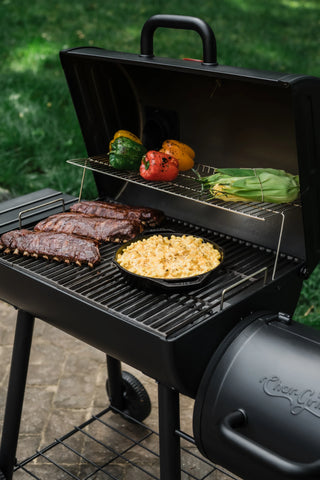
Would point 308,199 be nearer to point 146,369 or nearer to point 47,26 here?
point 146,369

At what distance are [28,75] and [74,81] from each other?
4300 mm

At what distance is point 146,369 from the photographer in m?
2.09

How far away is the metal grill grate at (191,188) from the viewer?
95.0 inches

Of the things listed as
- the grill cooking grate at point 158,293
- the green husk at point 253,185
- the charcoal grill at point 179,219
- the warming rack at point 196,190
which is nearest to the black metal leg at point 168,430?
the charcoal grill at point 179,219

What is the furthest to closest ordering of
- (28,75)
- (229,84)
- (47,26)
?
(47,26) → (28,75) → (229,84)

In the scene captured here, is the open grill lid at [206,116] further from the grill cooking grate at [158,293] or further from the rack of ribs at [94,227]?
the rack of ribs at [94,227]

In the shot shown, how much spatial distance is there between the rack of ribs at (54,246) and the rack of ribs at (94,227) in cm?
9

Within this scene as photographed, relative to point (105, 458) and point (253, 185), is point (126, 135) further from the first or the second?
point (105, 458)

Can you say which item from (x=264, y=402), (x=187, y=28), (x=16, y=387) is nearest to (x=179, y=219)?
(x=187, y=28)

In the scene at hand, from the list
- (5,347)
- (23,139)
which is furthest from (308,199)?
(23,139)

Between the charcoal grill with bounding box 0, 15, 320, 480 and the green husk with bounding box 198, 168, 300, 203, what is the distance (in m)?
0.04

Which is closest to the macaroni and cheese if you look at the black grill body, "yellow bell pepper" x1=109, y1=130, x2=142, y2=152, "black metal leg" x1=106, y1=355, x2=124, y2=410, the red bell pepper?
the red bell pepper

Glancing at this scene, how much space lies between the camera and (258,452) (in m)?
1.74

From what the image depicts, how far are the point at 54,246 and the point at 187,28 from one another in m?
1.01
